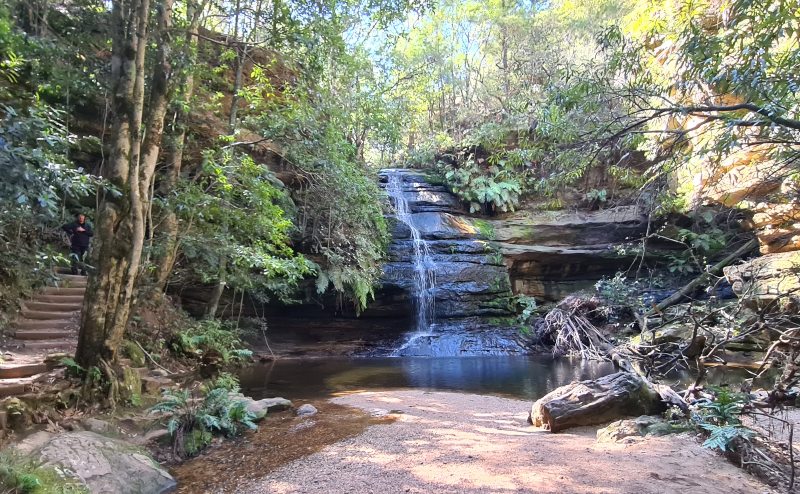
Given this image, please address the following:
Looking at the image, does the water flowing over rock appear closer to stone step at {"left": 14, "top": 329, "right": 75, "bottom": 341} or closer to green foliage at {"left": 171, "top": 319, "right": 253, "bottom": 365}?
green foliage at {"left": 171, "top": 319, "right": 253, "bottom": 365}

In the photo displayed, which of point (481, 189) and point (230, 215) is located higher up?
point (481, 189)

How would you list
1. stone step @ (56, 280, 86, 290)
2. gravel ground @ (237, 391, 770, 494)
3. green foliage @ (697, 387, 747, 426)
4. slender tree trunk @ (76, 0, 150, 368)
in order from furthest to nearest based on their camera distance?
1. stone step @ (56, 280, 86, 290)
2. slender tree trunk @ (76, 0, 150, 368)
3. green foliage @ (697, 387, 747, 426)
4. gravel ground @ (237, 391, 770, 494)

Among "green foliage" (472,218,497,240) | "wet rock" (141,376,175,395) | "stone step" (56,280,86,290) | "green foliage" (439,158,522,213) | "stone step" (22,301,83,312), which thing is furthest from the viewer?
"green foliage" (439,158,522,213)

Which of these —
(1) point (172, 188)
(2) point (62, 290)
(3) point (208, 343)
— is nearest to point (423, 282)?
(3) point (208, 343)

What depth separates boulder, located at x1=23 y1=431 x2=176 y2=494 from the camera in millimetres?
3850

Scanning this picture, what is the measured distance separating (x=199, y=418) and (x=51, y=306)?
6.07 m

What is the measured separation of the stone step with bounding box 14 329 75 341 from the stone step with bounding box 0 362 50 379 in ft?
9.03

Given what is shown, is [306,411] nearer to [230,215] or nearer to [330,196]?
[230,215]

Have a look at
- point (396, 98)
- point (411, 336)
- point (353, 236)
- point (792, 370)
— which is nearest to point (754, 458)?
point (792, 370)

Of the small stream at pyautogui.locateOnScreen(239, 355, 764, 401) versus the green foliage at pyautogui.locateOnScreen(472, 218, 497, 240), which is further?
the green foliage at pyautogui.locateOnScreen(472, 218, 497, 240)

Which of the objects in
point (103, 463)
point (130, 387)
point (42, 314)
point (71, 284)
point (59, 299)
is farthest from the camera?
point (71, 284)

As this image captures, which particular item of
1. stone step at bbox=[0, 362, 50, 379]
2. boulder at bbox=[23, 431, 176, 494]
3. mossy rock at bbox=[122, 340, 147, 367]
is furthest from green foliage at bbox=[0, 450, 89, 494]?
mossy rock at bbox=[122, 340, 147, 367]

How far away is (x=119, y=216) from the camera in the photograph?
19.1 ft

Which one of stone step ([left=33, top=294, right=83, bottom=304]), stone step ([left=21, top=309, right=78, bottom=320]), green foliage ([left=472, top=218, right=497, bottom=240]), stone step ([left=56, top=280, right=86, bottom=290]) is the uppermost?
green foliage ([left=472, top=218, right=497, bottom=240])
